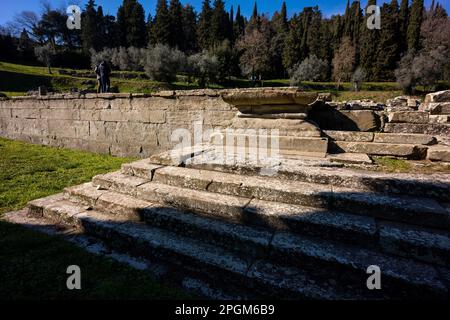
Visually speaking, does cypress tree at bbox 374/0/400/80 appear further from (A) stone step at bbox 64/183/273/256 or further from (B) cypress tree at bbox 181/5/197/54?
(A) stone step at bbox 64/183/273/256

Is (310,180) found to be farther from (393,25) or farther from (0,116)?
(393,25)

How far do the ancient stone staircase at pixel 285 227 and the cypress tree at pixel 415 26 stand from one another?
3822 cm

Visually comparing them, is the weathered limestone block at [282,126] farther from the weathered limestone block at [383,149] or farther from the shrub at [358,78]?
the shrub at [358,78]

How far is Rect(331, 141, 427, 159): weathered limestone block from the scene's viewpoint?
2762 mm

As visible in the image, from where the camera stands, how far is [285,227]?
2057 millimetres

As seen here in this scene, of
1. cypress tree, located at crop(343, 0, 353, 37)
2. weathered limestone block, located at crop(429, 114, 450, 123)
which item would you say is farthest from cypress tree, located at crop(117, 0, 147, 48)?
weathered limestone block, located at crop(429, 114, 450, 123)

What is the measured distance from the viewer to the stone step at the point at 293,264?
154cm

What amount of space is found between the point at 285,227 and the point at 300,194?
0.35m

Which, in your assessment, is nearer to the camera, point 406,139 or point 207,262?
point 207,262

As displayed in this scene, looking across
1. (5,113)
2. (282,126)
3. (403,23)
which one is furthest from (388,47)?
(5,113)

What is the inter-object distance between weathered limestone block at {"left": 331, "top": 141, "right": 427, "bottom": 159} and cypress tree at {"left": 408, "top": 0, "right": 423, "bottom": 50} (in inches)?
1457

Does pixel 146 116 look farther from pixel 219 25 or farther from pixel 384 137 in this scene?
pixel 219 25

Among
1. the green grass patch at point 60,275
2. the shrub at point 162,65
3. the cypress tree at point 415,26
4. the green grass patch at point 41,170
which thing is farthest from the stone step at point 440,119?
the cypress tree at point 415,26

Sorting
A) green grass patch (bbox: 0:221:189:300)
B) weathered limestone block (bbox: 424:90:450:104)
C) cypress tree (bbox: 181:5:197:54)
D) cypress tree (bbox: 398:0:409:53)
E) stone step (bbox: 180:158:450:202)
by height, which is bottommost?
green grass patch (bbox: 0:221:189:300)
